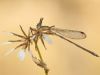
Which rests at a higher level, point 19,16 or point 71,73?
point 19,16

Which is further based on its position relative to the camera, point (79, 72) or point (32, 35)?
point (79, 72)

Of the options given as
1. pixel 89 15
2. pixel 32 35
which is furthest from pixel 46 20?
pixel 32 35

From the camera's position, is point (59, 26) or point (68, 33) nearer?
point (68, 33)

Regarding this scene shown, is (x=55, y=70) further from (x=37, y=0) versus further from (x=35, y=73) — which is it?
(x=37, y=0)

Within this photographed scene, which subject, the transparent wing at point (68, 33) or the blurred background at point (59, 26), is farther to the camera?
the blurred background at point (59, 26)

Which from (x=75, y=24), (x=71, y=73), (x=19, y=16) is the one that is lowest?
(x=71, y=73)

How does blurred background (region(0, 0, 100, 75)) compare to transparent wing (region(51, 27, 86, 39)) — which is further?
blurred background (region(0, 0, 100, 75))
